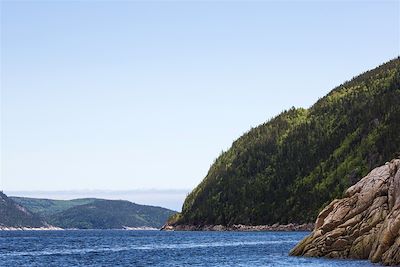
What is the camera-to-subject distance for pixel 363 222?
75.6 metres

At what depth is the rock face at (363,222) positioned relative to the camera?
226 ft

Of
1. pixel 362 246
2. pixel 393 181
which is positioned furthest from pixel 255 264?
pixel 393 181

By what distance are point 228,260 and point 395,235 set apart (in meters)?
32.2

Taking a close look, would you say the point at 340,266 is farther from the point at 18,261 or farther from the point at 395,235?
the point at 18,261

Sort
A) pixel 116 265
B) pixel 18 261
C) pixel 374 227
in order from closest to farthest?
pixel 374 227
pixel 116 265
pixel 18 261

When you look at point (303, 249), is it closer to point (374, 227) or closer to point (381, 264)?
point (374, 227)

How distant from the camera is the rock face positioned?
68.9 meters

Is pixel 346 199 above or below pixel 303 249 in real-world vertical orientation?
above

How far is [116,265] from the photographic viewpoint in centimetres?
8981

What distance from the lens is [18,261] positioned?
99750 millimetres

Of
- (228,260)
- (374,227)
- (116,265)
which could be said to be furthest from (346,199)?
(116,265)

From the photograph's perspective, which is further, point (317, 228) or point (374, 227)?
point (317, 228)

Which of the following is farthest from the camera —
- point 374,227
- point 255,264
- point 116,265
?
point 116,265

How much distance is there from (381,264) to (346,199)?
56.5 feet
